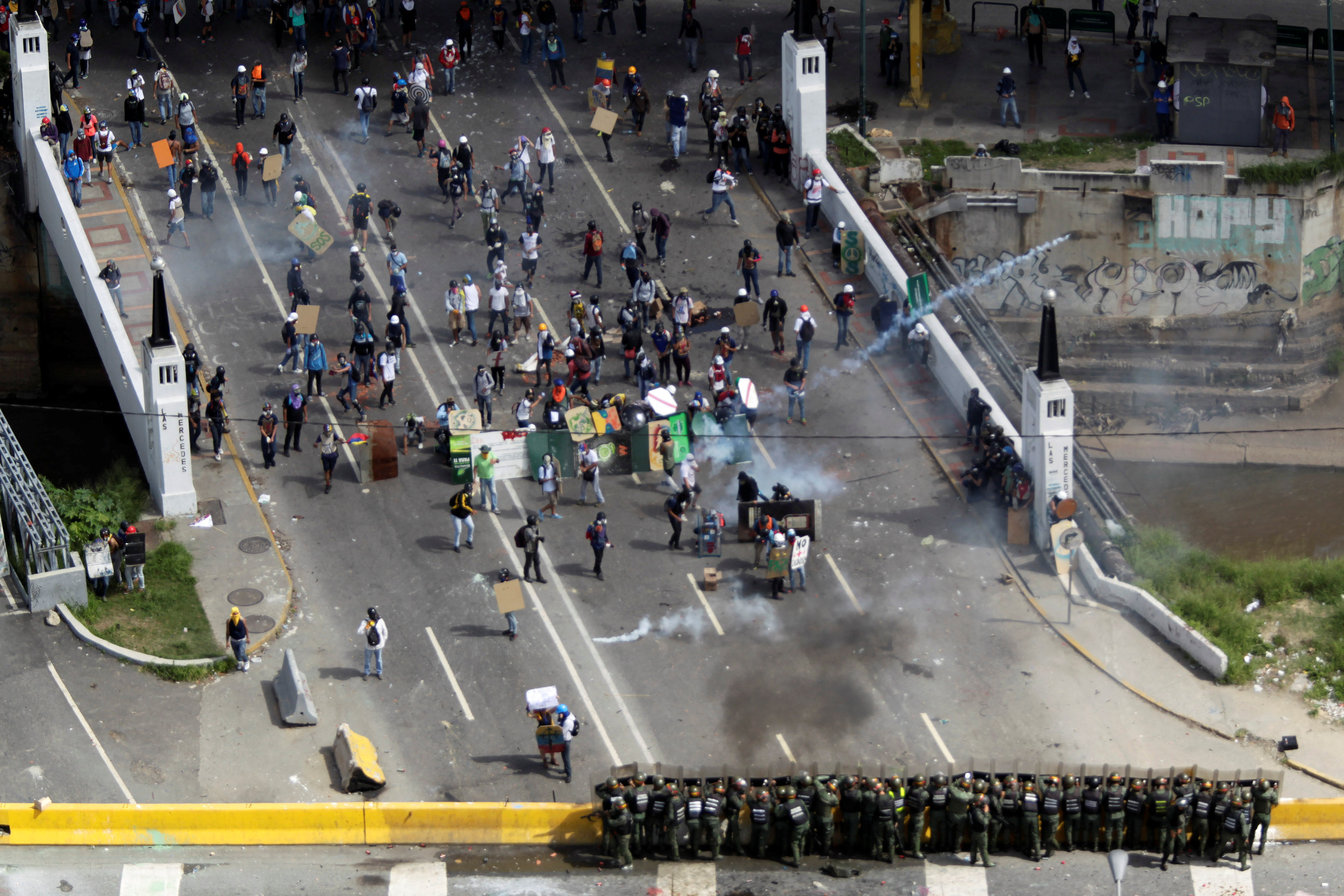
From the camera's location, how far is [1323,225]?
2506 inches

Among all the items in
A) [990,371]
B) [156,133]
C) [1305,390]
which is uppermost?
[156,133]

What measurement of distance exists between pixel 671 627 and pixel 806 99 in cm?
1763

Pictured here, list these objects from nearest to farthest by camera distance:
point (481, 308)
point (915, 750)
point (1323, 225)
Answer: point (915, 750)
point (481, 308)
point (1323, 225)

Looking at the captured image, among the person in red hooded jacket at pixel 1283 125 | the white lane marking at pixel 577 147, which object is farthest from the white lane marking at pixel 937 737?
the person in red hooded jacket at pixel 1283 125

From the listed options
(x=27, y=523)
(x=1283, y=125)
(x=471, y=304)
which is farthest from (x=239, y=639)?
(x=1283, y=125)

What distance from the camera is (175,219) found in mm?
55750

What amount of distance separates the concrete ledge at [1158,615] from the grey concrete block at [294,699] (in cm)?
1550

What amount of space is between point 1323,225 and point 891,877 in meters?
30.1

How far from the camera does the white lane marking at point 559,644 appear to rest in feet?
142

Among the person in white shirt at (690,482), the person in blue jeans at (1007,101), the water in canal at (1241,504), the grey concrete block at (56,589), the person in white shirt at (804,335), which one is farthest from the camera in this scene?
the person in blue jeans at (1007,101)

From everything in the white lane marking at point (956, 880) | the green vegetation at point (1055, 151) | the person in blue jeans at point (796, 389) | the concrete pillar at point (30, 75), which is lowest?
the white lane marking at point (956, 880)

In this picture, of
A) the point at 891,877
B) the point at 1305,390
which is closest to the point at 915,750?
the point at 891,877

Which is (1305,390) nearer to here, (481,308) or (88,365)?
(481,308)

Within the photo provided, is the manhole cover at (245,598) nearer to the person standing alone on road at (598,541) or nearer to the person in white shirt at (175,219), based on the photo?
the person standing alone on road at (598,541)
